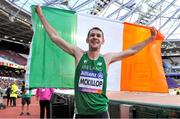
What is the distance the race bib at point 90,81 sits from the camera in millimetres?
4039

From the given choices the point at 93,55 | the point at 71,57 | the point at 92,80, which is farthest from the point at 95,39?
the point at 71,57

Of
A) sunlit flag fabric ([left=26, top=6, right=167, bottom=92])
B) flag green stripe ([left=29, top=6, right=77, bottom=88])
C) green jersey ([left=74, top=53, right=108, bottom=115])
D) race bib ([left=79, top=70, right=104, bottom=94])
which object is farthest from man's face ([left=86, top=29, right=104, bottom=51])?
flag green stripe ([left=29, top=6, right=77, bottom=88])

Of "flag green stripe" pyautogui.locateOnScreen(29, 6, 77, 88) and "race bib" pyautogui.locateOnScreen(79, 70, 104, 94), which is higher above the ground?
"flag green stripe" pyautogui.locateOnScreen(29, 6, 77, 88)

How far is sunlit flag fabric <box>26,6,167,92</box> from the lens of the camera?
21.1 ft

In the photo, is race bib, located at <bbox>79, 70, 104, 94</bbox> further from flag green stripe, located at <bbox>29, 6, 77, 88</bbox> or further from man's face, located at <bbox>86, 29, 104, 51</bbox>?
flag green stripe, located at <bbox>29, 6, 77, 88</bbox>

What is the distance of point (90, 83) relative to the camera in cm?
406

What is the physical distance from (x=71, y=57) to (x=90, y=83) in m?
2.58

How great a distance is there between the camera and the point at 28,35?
50.7 meters

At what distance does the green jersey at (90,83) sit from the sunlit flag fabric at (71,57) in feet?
7.41

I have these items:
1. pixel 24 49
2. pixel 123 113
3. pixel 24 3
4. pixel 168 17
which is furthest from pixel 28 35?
pixel 123 113

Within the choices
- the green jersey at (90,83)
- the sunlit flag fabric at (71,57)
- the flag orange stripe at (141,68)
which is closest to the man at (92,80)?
the green jersey at (90,83)

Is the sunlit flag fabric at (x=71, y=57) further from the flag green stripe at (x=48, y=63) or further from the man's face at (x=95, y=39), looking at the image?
the man's face at (x=95, y=39)

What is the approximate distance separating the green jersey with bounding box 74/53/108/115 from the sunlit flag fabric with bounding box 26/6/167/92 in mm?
2258

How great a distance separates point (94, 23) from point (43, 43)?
1142 millimetres
